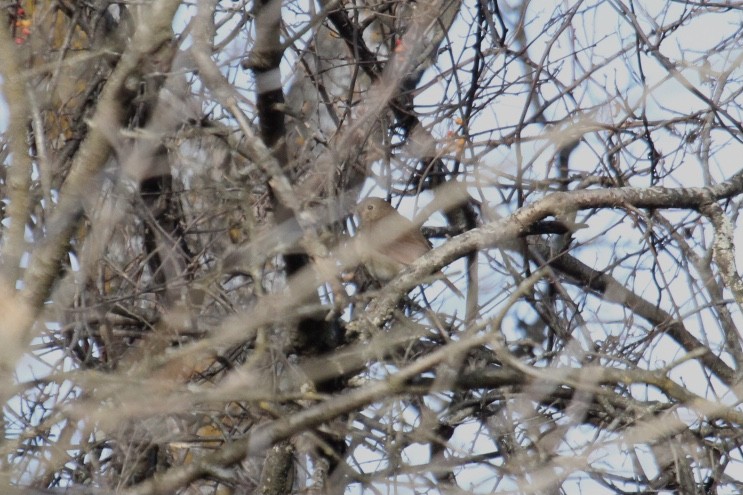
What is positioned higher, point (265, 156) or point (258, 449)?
point (265, 156)

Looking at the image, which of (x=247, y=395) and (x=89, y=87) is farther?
(x=89, y=87)

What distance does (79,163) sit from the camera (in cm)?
262

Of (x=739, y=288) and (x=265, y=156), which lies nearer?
(x=265, y=156)

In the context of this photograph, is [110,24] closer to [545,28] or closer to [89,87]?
[89,87]

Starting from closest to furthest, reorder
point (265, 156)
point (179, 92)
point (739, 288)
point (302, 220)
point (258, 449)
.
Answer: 1. point (302, 220)
2. point (265, 156)
3. point (258, 449)
4. point (739, 288)
5. point (179, 92)

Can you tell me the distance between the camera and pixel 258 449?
11.3 feet

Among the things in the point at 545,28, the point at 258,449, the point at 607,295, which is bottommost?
the point at 258,449

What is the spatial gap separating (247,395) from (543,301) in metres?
2.97

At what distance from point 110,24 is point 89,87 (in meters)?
0.40

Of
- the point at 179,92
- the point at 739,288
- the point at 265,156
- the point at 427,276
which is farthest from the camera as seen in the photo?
the point at 179,92

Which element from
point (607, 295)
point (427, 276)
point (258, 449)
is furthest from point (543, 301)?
point (258, 449)

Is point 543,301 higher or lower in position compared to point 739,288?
higher

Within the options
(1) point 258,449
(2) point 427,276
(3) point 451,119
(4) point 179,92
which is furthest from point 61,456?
(3) point 451,119

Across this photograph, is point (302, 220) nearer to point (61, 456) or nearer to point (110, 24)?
point (61, 456)
